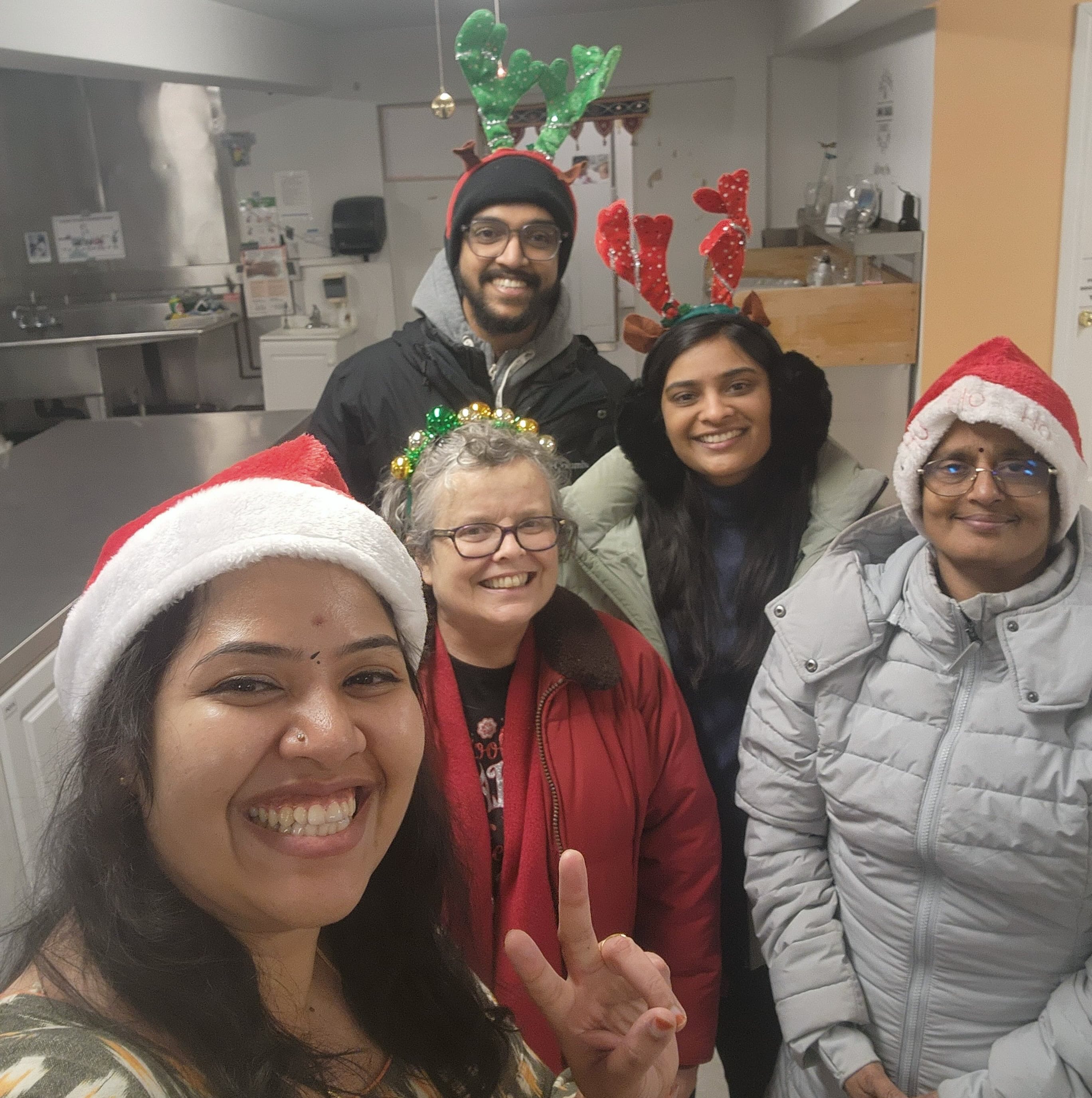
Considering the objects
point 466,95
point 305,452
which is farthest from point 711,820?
point 466,95

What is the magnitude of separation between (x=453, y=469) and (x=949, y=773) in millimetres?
783

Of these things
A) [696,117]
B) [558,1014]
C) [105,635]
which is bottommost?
[558,1014]

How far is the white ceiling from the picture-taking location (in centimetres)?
430

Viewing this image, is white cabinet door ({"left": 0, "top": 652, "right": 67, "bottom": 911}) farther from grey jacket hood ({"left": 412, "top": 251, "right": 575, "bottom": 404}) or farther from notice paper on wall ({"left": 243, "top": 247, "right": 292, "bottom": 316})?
notice paper on wall ({"left": 243, "top": 247, "right": 292, "bottom": 316})

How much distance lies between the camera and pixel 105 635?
2.56 feet

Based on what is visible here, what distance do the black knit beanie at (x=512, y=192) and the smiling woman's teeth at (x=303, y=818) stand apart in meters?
1.53

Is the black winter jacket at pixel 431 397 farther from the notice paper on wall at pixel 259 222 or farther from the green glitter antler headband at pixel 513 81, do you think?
the notice paper on wall at pixel 259 222

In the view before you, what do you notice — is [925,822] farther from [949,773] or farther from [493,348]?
[493,348]

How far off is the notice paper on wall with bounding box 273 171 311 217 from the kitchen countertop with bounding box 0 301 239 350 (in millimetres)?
696

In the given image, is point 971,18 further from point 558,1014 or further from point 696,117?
point 558,1014

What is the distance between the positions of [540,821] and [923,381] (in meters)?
2.34

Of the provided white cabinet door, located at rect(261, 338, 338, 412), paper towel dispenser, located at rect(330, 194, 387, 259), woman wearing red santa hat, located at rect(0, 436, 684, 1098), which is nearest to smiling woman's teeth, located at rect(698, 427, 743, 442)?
woman wearing red santa hat, located at rect(0, 436, 684, 1098)

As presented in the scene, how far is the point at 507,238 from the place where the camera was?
2023 millimetres

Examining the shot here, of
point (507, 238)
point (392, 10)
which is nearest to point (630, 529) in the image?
point (507, 238)
